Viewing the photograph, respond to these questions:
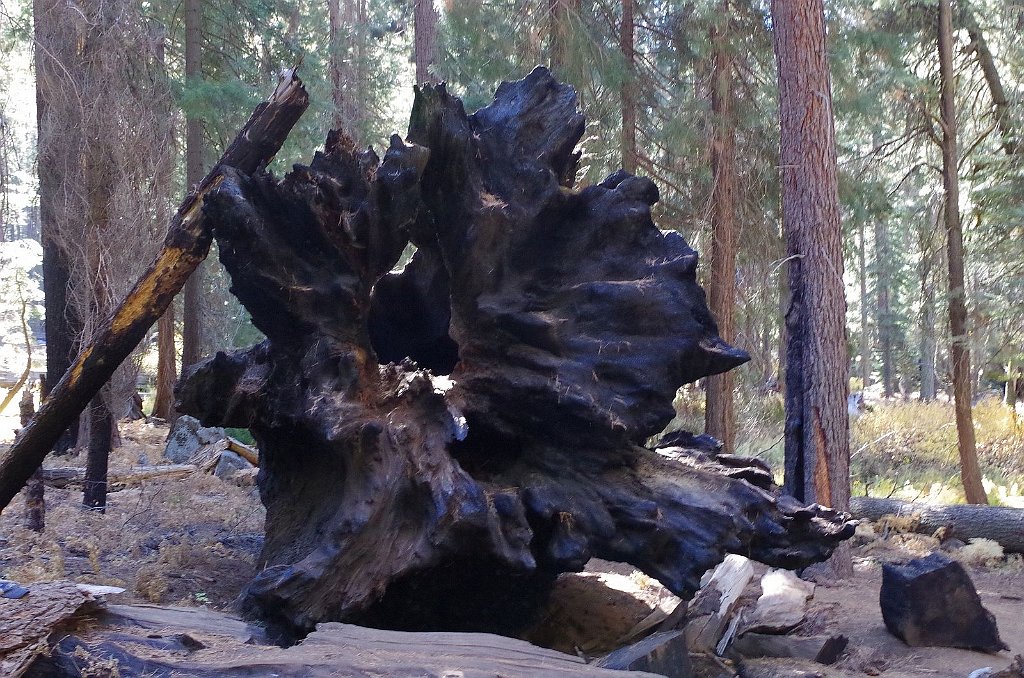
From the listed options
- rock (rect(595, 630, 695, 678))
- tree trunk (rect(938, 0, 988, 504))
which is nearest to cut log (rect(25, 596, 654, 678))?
rock (rect(595, 630, 695, 678))

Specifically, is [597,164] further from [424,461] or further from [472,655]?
[472,655]

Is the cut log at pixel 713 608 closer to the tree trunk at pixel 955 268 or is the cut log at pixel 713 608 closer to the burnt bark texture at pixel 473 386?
the burnt bark texture at pixel 473 386

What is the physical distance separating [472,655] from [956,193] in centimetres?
1061

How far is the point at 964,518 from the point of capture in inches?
409

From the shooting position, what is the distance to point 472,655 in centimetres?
406

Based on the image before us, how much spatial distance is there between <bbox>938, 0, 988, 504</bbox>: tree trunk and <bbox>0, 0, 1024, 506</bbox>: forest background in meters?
0.20

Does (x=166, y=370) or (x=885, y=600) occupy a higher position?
(x=166, y=370)

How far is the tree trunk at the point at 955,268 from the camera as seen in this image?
38.1 feet

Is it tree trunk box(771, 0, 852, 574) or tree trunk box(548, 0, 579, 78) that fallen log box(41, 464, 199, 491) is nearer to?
tree trunk box(548, 0, 579, 78)

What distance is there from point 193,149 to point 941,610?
12.4m

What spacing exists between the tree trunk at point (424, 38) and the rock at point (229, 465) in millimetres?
6693

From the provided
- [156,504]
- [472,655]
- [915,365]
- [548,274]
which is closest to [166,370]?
[156,504]

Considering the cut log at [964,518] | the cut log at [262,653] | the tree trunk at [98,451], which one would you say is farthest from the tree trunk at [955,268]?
the tree trunk at [98,451]

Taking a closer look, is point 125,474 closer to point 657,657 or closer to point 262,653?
point 262,653
